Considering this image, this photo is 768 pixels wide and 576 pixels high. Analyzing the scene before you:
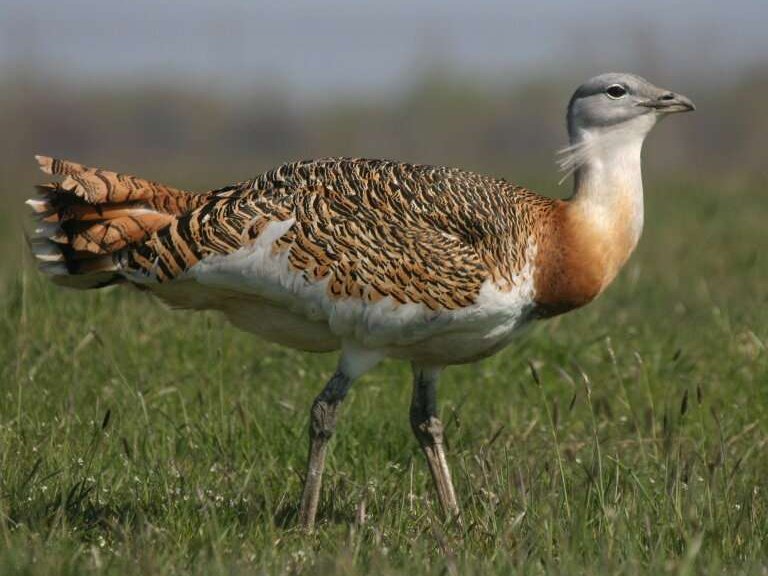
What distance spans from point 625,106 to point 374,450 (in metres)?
1.35

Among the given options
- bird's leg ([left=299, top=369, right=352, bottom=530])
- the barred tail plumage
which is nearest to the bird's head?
bird's leg ([left=299, top=369, right=352, bottom=530])

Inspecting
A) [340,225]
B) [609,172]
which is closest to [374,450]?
[340,225]

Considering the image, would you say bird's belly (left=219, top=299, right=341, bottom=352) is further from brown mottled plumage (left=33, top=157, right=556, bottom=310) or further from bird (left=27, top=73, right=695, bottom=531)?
brown mottled plumage (left=33, top=157, right=556, bottom=310)

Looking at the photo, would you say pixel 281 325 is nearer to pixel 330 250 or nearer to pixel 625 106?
pixel 330 250

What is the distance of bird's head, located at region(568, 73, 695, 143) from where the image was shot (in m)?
4.40

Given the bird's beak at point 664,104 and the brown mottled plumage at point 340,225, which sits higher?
the bird's beak at point 664,104

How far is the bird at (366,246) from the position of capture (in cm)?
409

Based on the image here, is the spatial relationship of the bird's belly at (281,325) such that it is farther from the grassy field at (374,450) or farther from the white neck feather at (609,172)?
the white neck feather at (609,172)

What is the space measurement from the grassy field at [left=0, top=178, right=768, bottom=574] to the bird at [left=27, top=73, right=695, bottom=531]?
30cm

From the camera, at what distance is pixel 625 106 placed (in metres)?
4.40

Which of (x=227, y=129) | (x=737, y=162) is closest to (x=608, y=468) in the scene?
(x=737, y=162)

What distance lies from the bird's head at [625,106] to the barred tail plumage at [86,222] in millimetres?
1266

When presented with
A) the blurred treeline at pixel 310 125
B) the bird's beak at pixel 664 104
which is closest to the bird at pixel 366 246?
the bird's beak at pixel 664 104

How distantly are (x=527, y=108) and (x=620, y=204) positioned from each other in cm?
Result: 2016
